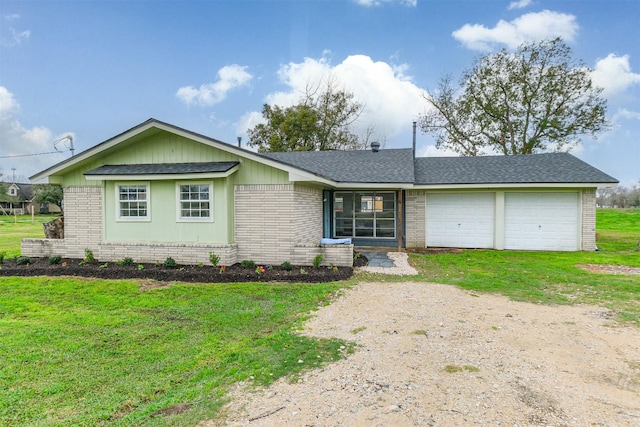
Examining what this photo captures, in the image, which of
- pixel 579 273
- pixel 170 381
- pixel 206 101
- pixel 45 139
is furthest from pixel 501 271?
pixel 45 139

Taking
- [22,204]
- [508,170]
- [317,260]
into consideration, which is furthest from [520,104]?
[22,204]

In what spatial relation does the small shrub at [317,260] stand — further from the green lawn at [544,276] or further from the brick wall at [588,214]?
the brick wall at [588,214]

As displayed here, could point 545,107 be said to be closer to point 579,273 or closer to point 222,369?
point 579,273

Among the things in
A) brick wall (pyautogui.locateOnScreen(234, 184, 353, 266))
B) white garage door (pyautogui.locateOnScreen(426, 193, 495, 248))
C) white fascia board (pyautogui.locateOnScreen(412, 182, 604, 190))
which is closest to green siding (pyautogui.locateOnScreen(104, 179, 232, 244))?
brick wall (pyautogui.locateOnScreen(234, 184, 353, 266))

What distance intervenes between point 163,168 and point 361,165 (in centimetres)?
750

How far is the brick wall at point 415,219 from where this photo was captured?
44.1 ft

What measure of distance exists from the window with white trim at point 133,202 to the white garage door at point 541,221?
40.4 ft

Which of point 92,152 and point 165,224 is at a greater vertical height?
point 92,152

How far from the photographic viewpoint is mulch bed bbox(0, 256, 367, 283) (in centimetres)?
805

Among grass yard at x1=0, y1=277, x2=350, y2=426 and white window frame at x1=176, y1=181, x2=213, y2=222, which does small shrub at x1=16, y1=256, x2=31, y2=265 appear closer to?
grass yard at x1=0, y1=277, x2=350, y2=426

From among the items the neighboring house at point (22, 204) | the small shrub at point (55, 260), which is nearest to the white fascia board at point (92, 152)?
the small shrub at point (55, 260)

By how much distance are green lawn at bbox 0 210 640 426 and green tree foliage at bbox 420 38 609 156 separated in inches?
694

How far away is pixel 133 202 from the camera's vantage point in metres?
9.72

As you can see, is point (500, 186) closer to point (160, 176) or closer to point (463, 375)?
point (463, 375)
